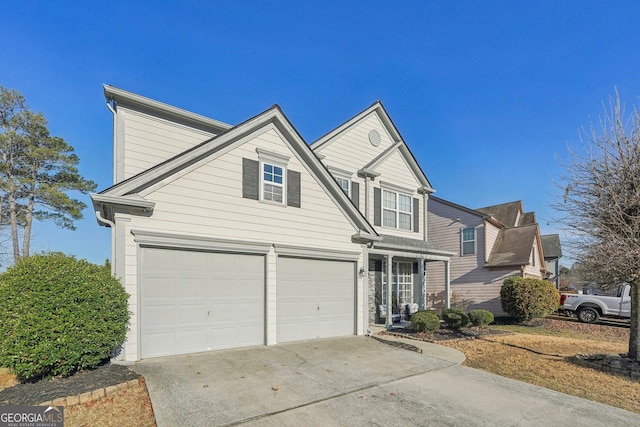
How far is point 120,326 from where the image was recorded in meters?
6.52

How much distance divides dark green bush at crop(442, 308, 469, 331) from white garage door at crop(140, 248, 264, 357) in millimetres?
7279

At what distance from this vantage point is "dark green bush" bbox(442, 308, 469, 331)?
41.1 ft

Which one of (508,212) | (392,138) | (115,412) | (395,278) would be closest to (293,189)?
(115,412)

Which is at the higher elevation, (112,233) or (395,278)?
(112,233)

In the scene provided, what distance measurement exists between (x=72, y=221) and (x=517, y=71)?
27.0m

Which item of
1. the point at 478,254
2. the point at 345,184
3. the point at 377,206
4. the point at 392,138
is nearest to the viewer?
the point at 345,184

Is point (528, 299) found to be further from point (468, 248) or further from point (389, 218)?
point (389, 218)

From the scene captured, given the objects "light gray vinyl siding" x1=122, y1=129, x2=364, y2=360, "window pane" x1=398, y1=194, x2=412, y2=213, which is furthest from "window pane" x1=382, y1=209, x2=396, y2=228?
"light gray vinyl siding" x1=122, y1=129, x2=364, y2=360

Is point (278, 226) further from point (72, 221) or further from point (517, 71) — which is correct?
point (72, 221)

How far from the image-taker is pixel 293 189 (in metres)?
10.1

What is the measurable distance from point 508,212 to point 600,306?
9011mm

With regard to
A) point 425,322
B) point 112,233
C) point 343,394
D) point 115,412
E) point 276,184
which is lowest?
point 425,322

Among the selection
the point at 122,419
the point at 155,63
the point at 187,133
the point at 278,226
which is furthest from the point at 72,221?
the point at 122,419

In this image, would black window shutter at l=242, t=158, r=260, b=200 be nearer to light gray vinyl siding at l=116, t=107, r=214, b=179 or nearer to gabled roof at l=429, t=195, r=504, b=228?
light gray vinyl siding at l=116, t=107, r=214, b=179
